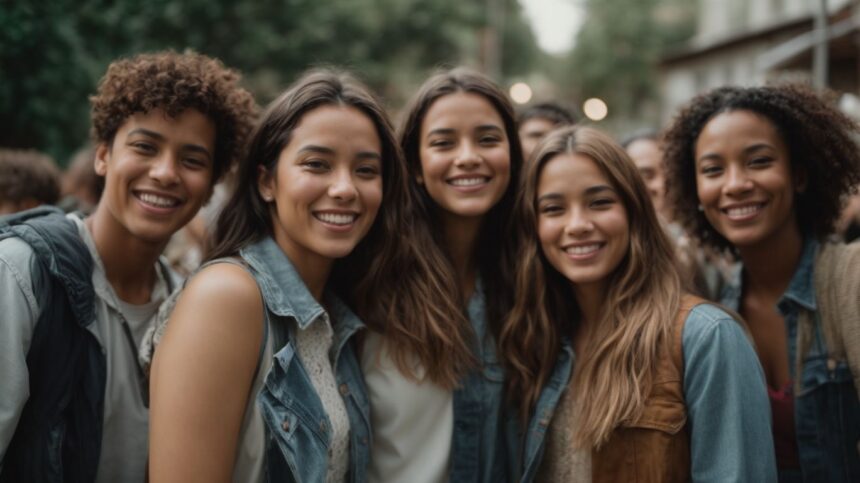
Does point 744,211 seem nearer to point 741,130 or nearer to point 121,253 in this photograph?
point 741,130

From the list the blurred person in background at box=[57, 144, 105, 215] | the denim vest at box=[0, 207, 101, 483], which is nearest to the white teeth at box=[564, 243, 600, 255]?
the denim vest at box=[0, 207, 101, 483]

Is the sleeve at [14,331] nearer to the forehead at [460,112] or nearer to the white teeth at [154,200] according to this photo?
the white teeth at [154,200]

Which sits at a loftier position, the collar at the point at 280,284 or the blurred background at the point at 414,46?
the blurred background at the point at 414,46

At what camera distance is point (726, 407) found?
8.21ft

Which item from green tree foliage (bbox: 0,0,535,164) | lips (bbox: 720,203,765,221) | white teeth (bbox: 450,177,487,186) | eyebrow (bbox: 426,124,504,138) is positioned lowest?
lips (bbox: 720,203,765,221)

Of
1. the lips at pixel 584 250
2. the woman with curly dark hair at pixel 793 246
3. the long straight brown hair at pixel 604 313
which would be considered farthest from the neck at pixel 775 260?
the lips at pixel 584 250

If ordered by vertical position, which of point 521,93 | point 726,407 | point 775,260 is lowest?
point 726,407

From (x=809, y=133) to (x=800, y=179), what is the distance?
0.23m

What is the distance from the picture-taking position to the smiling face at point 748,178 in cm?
321

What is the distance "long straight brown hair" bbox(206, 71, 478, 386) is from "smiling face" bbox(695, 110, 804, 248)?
1362 millimetres

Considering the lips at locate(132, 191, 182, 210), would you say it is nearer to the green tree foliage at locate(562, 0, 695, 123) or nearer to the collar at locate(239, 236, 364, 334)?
the collar at locate(239, 236, 364, 334)

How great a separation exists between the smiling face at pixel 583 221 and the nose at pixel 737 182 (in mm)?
571

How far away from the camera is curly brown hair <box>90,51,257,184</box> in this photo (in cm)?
298

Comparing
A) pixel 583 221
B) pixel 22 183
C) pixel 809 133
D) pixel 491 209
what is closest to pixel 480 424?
pixel 583 221
